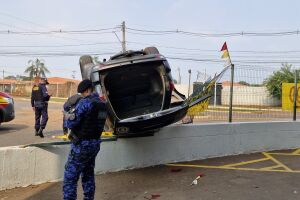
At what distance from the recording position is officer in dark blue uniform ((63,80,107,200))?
5051mm

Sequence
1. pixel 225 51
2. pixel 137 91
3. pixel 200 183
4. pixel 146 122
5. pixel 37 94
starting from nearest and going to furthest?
pixel 200 183 < pixel 146 122 < pixel 137 91 < pixel 37 94 < pixel 225 51

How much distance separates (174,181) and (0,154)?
2.86 m

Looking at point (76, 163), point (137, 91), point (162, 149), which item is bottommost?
point (162, 149)

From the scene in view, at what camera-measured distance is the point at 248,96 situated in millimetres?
9914

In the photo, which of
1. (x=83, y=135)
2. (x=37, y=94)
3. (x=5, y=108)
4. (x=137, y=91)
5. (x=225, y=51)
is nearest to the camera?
(x=83, y=135)

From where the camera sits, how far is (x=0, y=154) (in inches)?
247

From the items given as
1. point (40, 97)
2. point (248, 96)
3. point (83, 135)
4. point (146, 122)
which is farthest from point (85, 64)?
point (248, 96)

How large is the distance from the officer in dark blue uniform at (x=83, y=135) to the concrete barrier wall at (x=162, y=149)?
1697mm

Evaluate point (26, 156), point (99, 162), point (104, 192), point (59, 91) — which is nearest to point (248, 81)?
point (99, 162)

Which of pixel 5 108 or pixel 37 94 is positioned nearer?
pixel 37 94

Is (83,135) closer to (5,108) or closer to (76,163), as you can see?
(76,163)

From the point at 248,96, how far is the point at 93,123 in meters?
5.72

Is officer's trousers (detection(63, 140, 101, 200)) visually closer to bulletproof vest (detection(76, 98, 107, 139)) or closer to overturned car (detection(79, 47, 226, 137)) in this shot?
bulletproof vest (detection(76, 98, 107, 139))

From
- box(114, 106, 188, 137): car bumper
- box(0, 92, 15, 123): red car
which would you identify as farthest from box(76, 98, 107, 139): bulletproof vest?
box(0, 92, 15, 123): red car
